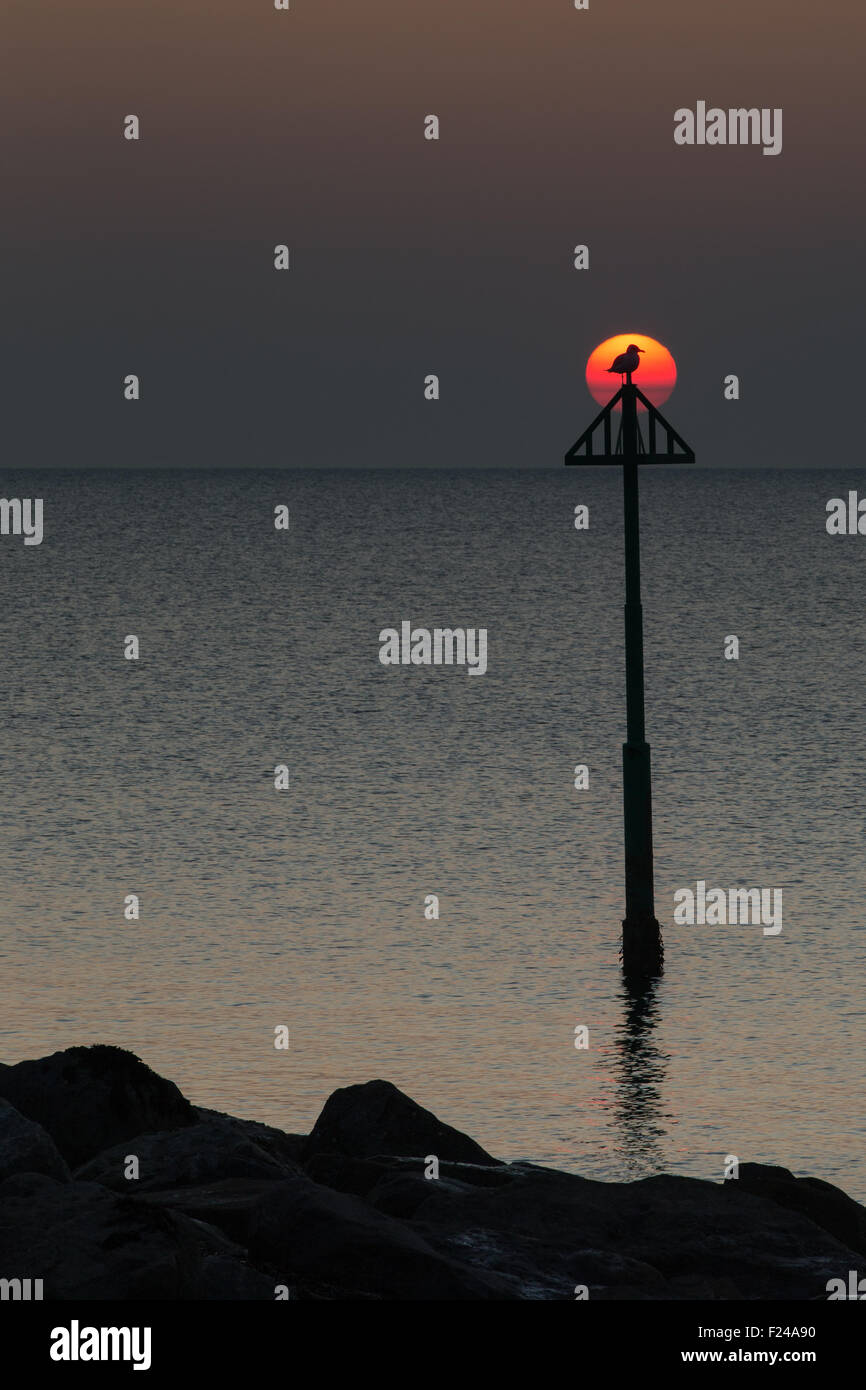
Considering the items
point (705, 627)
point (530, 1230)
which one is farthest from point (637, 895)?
point (705, 627)

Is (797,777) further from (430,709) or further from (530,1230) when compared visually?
(530,1230)

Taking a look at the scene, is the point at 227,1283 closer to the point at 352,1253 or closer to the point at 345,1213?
the point at 352,1253

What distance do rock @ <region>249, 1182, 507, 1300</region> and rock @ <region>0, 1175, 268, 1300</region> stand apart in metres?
0.34

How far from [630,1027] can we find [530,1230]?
11395 millimetres

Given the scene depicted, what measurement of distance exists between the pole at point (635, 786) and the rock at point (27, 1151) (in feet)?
46.7

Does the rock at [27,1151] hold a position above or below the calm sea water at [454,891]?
below

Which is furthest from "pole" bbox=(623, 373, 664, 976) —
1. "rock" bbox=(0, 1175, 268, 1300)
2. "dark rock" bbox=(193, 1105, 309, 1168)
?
"rock" bbox=(0, 1175, 268, 1300)

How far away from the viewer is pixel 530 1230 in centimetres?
1631

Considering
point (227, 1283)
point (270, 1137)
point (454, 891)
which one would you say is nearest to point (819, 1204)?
point (270, 1137)

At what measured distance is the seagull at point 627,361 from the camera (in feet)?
100

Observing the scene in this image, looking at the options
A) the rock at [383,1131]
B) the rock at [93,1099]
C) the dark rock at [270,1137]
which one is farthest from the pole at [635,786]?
the rock at [93,1099]

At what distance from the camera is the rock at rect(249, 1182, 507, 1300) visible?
1435 centimetres

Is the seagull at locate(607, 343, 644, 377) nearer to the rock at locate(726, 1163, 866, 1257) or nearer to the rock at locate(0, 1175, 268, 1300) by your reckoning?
the rock at locate(726, 1163, 866, 1257)

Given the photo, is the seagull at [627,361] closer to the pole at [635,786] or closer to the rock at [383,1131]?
the pole at [635,786]
